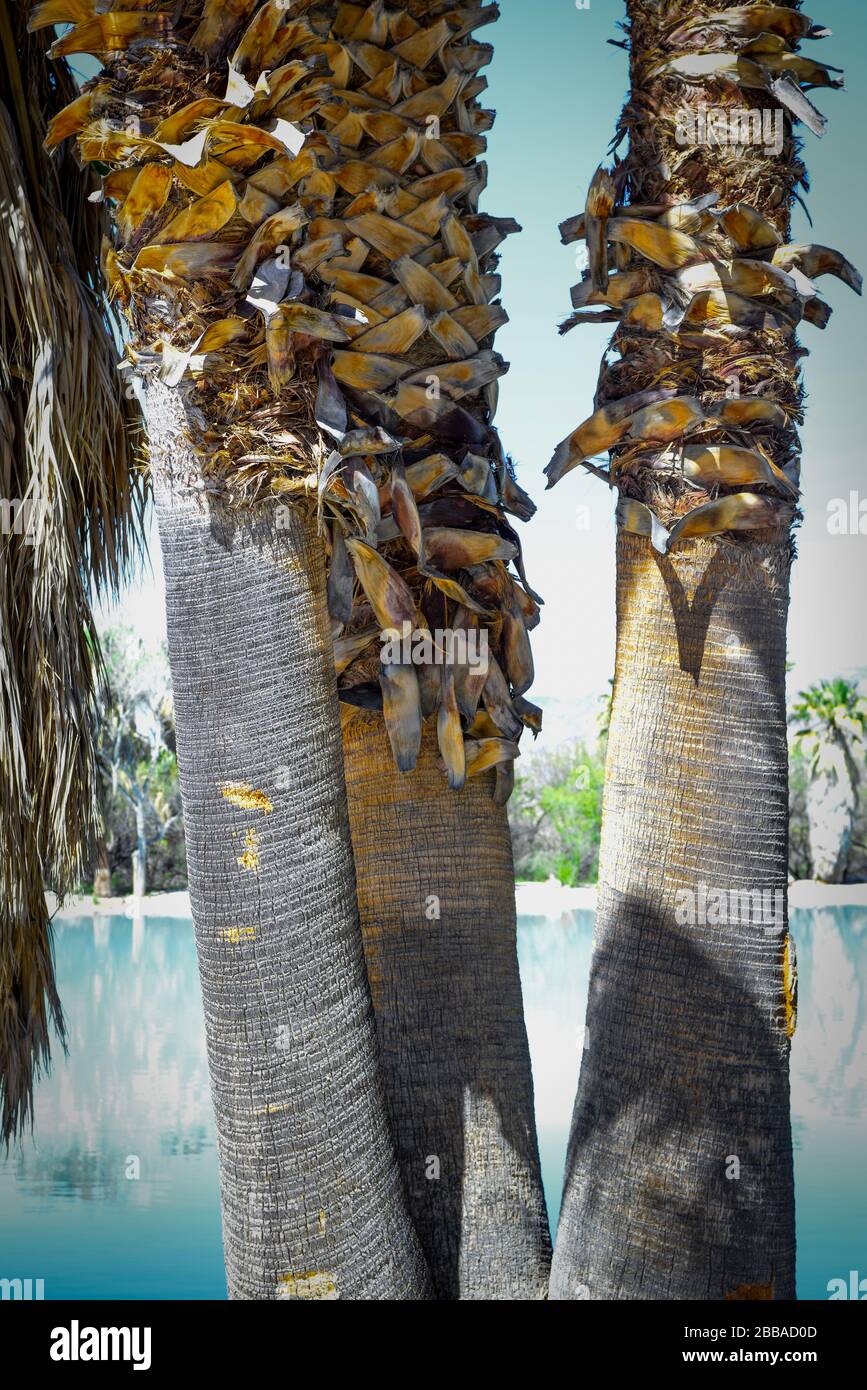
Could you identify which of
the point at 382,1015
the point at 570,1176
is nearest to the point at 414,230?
the point at 382,1015

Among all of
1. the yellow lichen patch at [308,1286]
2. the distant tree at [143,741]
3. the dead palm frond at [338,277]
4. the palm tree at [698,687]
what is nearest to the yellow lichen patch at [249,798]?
the dead palm frond at [338,277]

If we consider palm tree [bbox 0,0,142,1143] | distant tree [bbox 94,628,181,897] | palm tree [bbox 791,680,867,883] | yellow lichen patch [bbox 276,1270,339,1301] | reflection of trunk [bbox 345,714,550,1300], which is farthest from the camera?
palm tree [bbox 791,680,867,883]

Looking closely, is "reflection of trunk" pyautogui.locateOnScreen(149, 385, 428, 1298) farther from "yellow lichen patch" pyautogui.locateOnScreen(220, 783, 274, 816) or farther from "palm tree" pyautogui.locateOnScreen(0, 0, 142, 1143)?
"palm tree" pyautogui.locateOnScreen(0, 0, 142, 1143)

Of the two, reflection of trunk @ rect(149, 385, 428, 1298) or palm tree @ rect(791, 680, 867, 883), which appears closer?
reflection of trunk @ rect(149, 385, 428, 1298)

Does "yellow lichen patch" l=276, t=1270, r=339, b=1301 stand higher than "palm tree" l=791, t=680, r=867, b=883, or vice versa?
"yellow lichen patch" l=276, t=1270, r=339, b=1301

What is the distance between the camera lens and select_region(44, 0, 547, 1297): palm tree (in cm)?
224

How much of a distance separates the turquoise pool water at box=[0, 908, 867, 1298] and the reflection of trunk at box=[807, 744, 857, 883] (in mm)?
10233

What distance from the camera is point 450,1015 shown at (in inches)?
102

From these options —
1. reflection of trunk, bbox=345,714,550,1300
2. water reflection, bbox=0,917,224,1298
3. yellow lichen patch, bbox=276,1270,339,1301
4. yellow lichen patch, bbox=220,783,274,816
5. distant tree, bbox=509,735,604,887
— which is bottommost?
distant tree, bbox=509,735,604,887

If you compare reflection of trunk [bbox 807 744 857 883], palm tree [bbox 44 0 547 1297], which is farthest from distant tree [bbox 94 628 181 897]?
palm tree [bbox 44 0 547 1297]

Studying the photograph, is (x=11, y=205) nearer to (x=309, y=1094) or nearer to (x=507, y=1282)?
(x=309, y=1094)

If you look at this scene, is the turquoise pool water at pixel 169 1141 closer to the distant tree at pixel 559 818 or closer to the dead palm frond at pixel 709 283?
the dead palm frond at pixel 709 283

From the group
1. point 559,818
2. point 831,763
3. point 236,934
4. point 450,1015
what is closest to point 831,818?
point 831,763
